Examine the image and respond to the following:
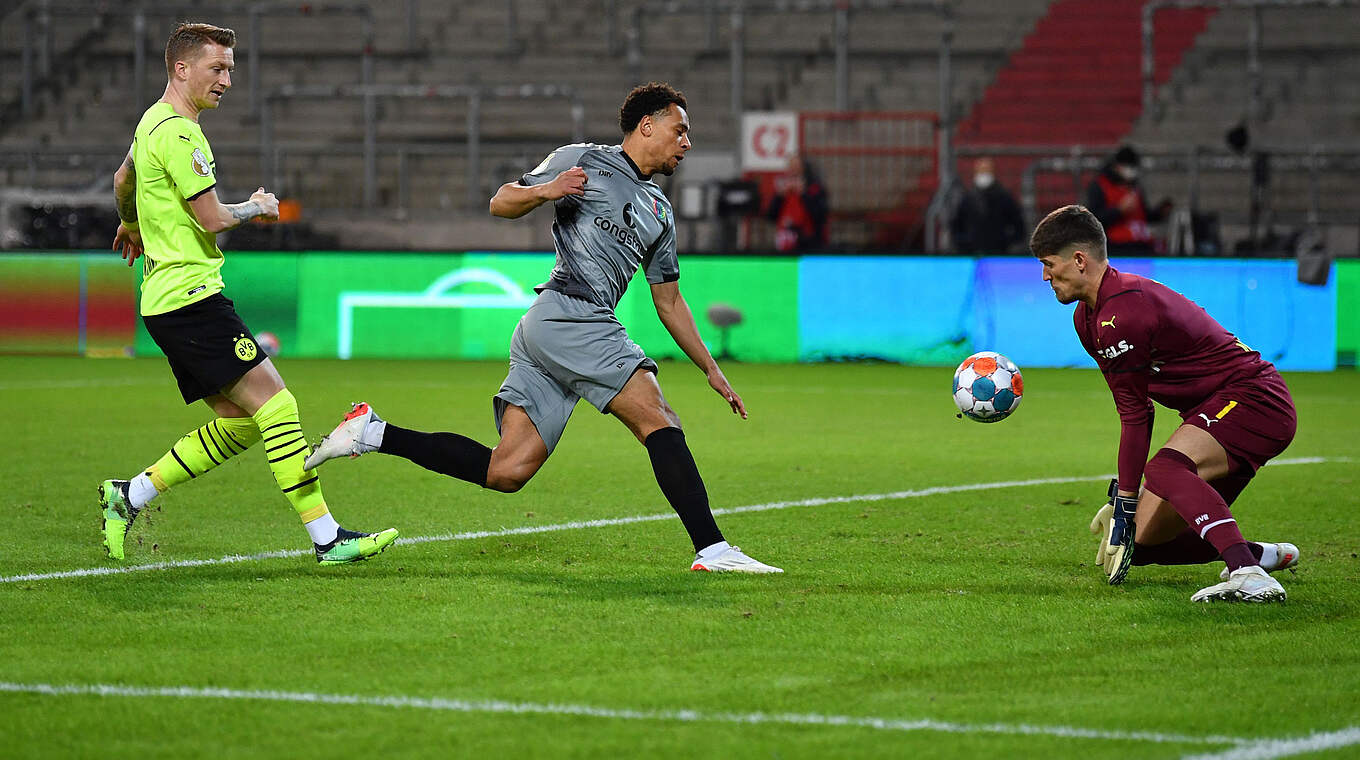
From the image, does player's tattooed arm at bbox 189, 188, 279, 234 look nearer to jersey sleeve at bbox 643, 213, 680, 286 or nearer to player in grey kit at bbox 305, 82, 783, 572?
player in grey kit at bbox 305, 82, 783, 572

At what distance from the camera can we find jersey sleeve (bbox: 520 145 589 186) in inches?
279

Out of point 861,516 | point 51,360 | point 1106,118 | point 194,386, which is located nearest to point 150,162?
point 194,386

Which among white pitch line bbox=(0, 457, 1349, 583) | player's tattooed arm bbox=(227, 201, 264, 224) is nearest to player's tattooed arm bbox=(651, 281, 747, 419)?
white pitch line bbox=(0, 457, 1349, 583)

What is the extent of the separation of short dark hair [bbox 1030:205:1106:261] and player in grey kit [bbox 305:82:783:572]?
1.37 metres

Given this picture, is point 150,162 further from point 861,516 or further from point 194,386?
point 861,516

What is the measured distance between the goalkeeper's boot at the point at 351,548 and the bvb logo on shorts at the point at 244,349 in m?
0.80

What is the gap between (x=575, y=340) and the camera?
721cm

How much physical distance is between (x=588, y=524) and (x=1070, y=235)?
2951mm

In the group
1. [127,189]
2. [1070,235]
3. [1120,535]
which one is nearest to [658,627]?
[1120,535]

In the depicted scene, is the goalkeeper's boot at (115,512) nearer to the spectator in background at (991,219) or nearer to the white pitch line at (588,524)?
the white pitch line at (588,524)

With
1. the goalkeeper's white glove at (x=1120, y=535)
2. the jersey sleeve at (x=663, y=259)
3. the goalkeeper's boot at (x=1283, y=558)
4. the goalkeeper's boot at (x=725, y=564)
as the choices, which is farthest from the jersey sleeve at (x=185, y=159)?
the goalkeeper's boot at (x=1283, y=558)

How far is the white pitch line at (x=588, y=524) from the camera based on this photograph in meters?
7.14

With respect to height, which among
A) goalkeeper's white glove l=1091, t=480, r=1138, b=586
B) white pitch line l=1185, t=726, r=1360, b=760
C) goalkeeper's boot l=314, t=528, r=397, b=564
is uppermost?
goalkeeper's white glove l=1091, t=480, r=1138, b=586

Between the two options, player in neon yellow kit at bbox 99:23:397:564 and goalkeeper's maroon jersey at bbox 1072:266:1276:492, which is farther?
player in neon yellow kit at bbox 99:23:397:564
